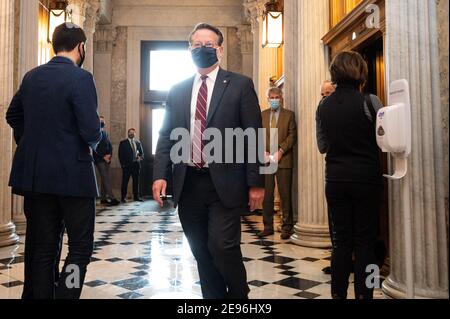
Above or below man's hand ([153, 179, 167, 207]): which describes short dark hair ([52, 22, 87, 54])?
above

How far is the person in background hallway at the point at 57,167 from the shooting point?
7.99 feet

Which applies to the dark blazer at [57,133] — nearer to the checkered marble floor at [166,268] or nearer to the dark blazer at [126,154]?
the checkered marble floor at [166,268]

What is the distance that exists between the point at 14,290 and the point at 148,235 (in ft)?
9.03

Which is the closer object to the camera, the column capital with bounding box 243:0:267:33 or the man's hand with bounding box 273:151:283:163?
the man's hand with bounding box 273:151:283:163

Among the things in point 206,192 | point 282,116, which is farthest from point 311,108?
point 206,192

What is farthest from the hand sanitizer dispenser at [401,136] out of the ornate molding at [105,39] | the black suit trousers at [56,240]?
the ornate molding at [105,39]

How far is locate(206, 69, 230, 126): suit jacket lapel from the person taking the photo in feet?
8.00

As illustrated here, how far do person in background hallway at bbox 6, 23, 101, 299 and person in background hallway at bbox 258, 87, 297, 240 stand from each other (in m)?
3.41

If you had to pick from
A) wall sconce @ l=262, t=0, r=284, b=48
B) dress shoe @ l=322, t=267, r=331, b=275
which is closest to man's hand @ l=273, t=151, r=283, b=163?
dress shoe @ l=322, t=267, r=331, b=275

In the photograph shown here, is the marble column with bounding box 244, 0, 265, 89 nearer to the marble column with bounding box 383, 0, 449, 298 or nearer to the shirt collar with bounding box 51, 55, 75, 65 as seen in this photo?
the marble column with bounding box 383, 0, 449, 298

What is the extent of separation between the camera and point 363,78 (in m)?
2.81

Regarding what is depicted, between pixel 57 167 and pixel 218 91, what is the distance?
0.96m
